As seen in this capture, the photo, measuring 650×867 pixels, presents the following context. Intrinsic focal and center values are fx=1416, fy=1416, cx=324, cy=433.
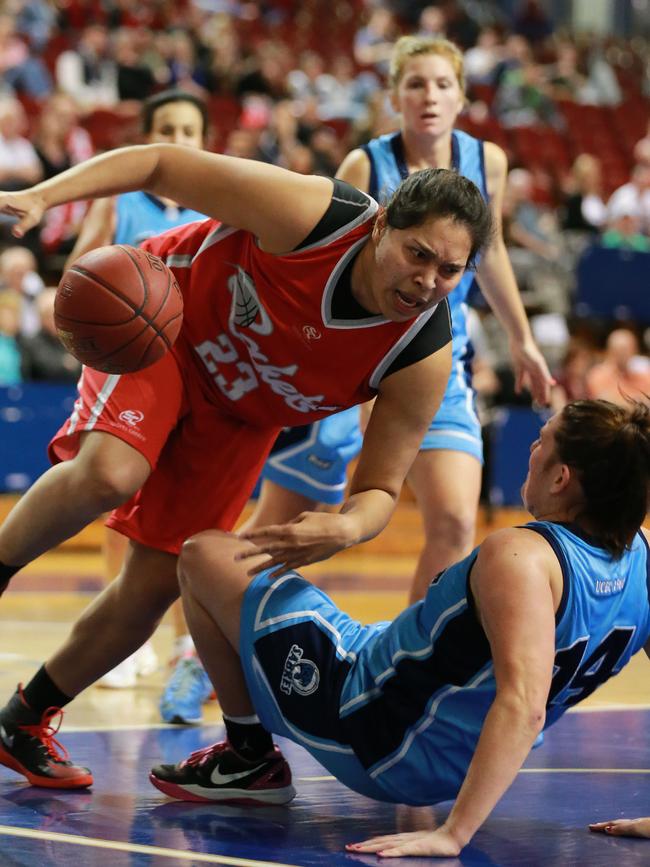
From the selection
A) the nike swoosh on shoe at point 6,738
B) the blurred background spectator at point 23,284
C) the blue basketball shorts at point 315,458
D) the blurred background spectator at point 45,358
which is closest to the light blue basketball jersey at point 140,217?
the blue basketball shorts at point 315,458

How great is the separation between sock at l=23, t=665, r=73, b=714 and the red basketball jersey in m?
0.83

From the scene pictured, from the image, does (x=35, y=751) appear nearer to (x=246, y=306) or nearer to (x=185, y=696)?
(x=185, y=696)

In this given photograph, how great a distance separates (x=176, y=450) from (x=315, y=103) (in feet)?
36.5

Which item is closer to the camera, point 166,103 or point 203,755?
point 203,755

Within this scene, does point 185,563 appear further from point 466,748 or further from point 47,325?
point 47,325

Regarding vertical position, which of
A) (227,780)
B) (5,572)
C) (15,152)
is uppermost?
(15,152)

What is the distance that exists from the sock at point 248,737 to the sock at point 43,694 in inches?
19.1

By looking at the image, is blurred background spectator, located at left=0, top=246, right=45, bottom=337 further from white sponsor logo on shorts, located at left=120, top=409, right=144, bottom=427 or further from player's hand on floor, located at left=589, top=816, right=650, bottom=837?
player's hand on floor, located at left=589, top=816, right=650, bottom=837

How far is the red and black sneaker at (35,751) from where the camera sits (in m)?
3.39

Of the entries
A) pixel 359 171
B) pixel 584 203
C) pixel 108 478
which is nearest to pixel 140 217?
pixel 359 171

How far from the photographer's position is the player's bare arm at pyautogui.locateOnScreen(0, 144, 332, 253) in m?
3.17

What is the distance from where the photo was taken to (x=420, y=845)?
270 cm

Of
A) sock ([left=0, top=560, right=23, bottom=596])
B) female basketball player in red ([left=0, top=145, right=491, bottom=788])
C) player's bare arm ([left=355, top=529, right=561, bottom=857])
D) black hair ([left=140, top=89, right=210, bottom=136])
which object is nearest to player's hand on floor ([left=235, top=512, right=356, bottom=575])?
female basketball player in red ([left=0, top=145, right=491, bottom=788])

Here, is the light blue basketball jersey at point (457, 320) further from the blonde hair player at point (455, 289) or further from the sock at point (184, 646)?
the sock at point (184, 646)
